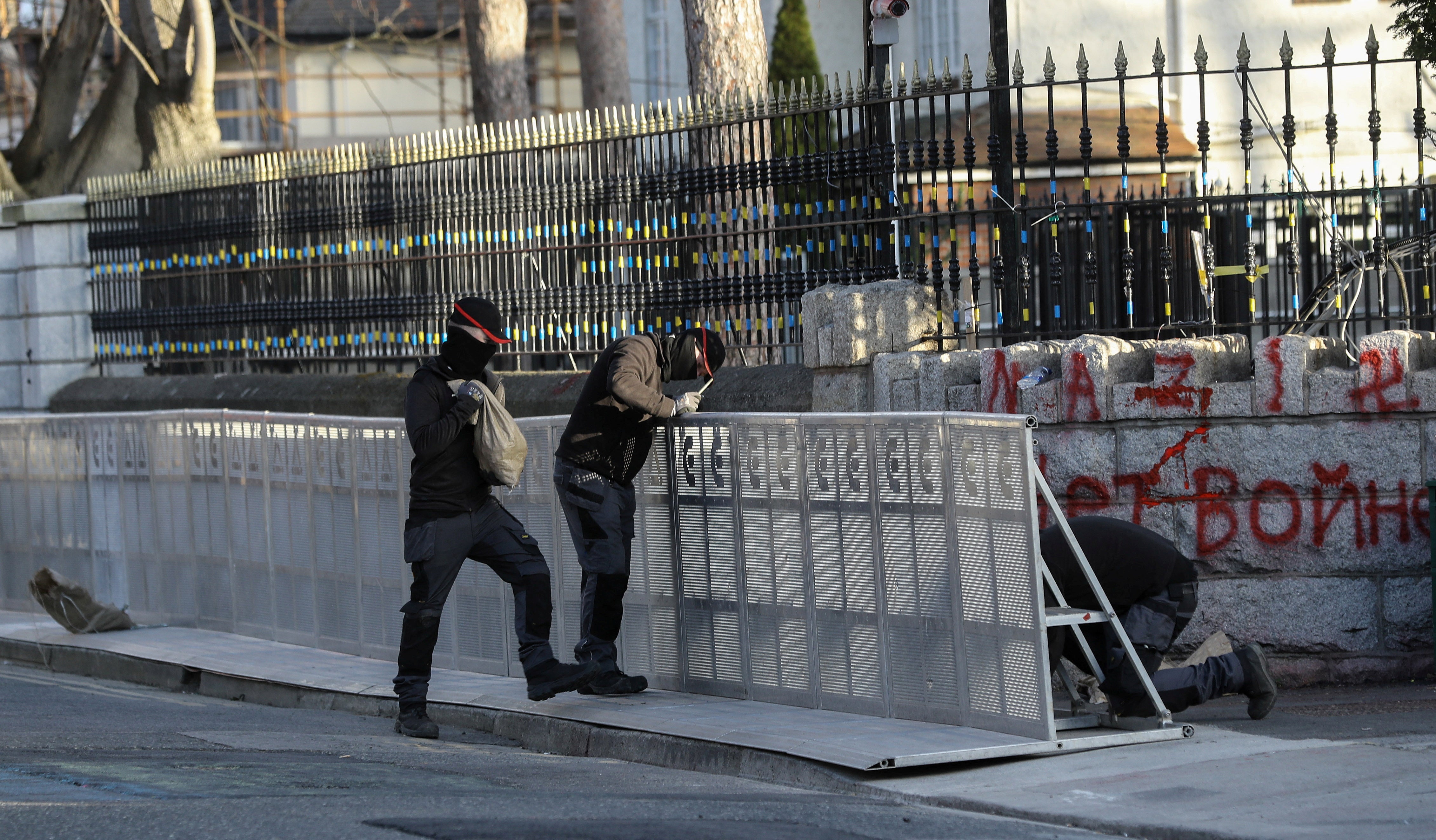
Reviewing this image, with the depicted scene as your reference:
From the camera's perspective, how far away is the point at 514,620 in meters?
8.33

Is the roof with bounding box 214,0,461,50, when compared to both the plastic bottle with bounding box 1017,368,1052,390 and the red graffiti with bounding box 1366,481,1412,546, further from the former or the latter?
the red graffiti with bounding box 1366,481,1412,546

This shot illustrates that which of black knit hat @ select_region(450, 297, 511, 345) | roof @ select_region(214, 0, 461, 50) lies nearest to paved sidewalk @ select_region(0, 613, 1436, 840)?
black knit hat @ select_region(450, 297, 511, 345)

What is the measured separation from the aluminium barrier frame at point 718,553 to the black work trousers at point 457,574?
24.0 inches

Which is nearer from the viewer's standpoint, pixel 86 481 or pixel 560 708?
pixel 560 708

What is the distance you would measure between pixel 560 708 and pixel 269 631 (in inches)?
129

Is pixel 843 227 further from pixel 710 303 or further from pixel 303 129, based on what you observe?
pixel 303 129

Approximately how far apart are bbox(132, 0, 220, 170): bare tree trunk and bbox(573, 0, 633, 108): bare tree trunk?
5.16 m

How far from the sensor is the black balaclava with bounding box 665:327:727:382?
8.03 metres

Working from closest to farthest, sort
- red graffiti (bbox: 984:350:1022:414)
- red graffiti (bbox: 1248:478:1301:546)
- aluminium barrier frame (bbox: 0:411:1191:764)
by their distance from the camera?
aluminium barrier frame (bbox: 0:411:1191:764) < red graffiti (bbox: 1248:478:1301:546) < red graffiti (bbox: 984:350:1022:414)

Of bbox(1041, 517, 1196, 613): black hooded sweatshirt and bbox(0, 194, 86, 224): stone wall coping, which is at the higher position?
bbox(0, 194, 86, 224): stone wall coping

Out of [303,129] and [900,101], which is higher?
[303,129]

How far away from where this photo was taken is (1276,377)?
8484mm

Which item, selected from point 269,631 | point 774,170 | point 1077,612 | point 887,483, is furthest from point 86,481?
point 1077,612

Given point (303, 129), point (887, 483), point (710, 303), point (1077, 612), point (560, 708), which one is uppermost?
point (303, 129)
